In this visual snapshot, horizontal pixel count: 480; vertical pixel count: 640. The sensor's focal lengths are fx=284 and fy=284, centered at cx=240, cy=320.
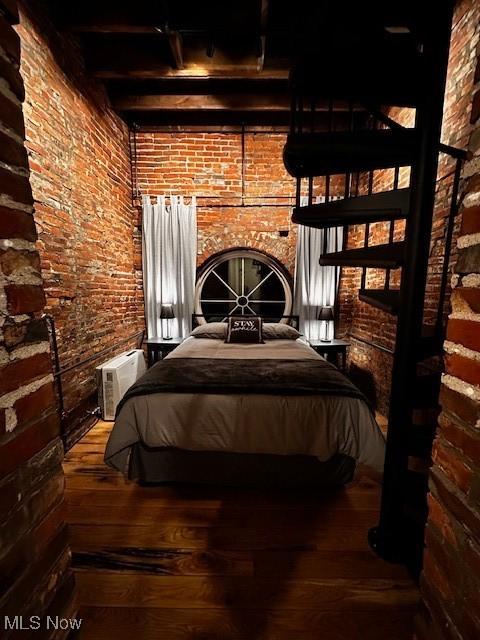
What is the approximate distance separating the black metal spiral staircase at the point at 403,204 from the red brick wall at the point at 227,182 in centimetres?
236

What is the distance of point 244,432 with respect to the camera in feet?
5.98

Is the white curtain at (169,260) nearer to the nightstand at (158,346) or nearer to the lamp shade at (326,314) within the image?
the nightstand at (158,346)

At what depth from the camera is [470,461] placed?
0.64 metres

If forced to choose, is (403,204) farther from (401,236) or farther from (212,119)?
(212,119)

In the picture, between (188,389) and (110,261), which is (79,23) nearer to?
(110,261)

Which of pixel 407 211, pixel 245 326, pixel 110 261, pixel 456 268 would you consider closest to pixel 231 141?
pixel 110 261

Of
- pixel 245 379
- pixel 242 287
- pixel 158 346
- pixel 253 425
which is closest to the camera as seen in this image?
pixel 253 425

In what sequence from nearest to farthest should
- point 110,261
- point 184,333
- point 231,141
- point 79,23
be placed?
point 79,23, point 110,261, point 231,141, point 184,333

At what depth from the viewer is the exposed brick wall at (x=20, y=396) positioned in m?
0.56

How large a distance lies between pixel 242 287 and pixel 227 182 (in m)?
1.43

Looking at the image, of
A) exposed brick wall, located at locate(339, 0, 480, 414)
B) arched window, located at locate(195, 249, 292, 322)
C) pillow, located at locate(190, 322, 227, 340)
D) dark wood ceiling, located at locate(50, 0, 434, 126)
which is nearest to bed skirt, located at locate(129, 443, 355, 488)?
exposed brick wall, located at locate(339, 0, 480, 414)

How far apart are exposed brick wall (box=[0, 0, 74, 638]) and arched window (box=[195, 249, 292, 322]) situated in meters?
3.36

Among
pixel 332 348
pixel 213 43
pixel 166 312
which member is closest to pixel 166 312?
pixel 166 312

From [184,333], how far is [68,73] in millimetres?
2880
